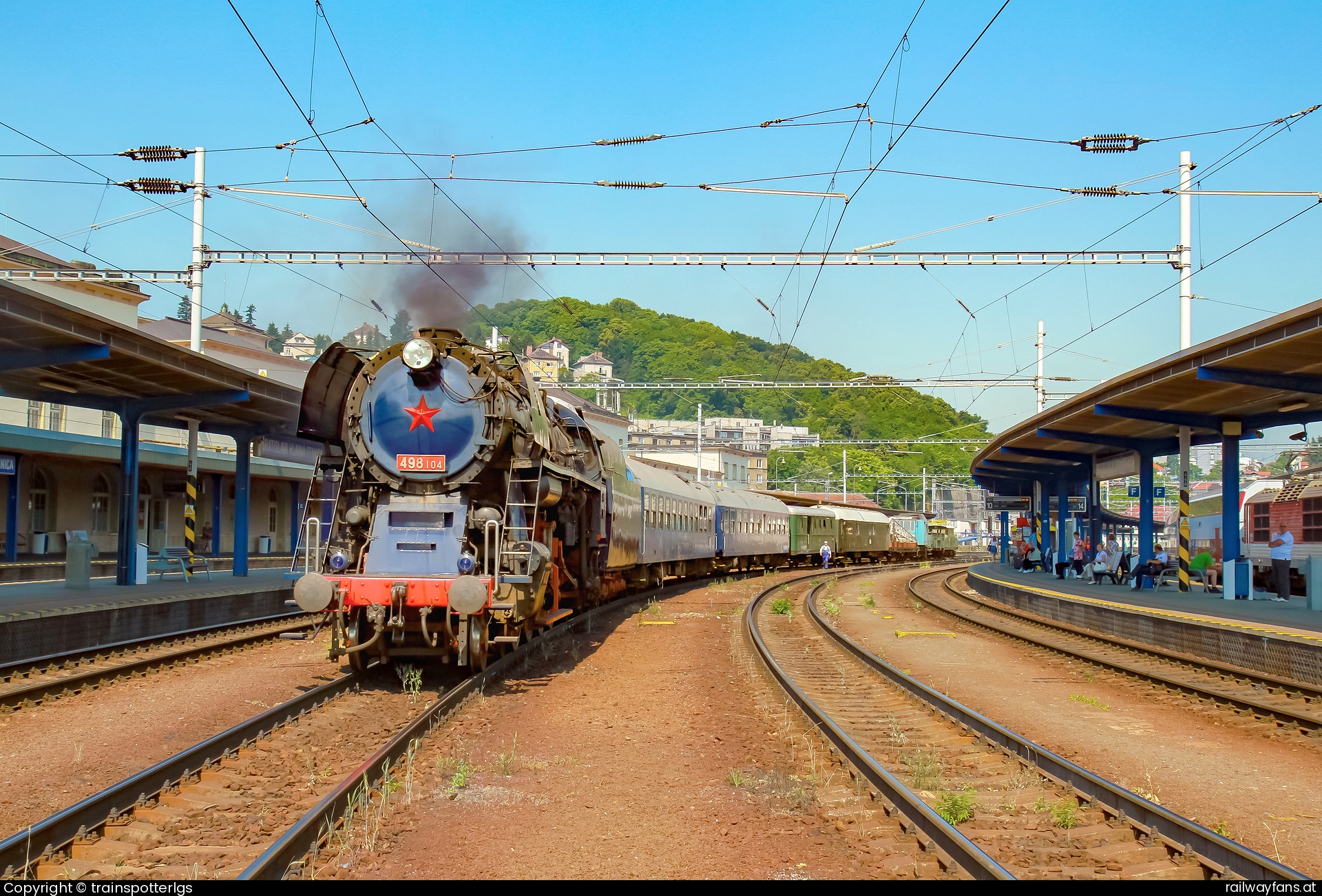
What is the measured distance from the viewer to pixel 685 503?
2722 cm

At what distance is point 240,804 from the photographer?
6.50m

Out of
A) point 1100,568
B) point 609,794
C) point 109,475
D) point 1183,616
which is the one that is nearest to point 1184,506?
point 1100,568

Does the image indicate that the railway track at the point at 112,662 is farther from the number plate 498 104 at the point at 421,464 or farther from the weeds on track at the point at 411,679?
the number plate 498 104 at the point at 421,464

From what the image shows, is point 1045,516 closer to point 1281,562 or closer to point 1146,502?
point 1146,502

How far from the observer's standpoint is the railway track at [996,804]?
540cm

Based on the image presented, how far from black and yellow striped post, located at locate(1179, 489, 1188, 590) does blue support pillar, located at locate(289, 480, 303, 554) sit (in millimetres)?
29667

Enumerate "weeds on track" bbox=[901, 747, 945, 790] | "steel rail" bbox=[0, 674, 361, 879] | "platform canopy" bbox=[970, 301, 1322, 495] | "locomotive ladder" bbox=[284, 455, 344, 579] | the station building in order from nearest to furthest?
"steel rail" bbox=[0, 674, 361, 879]
"weeds on track" bbox=[901, 747, 945, 790]
"locomotive ladder" bbox=[284, 455, 344, 579]
"platform canopy" bbox=[970, 301, 1322, 495]
the station building

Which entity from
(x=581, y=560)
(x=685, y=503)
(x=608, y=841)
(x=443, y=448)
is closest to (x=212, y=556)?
(x=685, y=503)

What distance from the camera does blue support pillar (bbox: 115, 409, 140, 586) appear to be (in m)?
20.3

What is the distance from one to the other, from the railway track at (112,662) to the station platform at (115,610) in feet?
1.08

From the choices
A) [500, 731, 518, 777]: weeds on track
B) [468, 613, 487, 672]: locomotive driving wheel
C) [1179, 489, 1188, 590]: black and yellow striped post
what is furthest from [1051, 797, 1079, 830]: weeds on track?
[1179, 489, 1188, 590]: black and yellow striped post

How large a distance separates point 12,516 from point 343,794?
86.4ft

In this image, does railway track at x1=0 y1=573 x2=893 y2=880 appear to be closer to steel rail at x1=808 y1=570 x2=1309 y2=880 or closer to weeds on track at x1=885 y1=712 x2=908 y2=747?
weeds on track at x1=885 y1=712 x2=908 y2=747

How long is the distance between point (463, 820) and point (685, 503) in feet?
68.8
